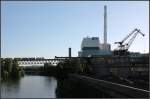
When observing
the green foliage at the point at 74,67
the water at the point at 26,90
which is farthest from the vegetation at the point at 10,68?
the water at the point at 26,90

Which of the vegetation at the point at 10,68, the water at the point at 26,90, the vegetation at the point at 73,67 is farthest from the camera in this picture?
the vegetation at the point at 73,67

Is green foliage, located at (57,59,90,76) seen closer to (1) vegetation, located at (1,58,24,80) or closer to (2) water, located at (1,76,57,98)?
(1) vegetation, located at (1,58,24,80)

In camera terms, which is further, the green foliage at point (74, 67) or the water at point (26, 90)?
the green foliage at point (74, 67)

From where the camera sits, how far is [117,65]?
6812cm

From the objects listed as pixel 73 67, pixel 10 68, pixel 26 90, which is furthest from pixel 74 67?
pixel 26 90

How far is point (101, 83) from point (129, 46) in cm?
4692

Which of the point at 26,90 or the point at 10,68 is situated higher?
the point at 10,68

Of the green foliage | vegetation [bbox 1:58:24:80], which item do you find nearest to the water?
vegetation [bbox 1:58:24:80]

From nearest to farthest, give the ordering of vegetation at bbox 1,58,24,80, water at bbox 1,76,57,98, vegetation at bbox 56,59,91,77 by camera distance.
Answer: water at bbox 1,76,57,98
vegetation at bbox 1,58,24,80
vegetation at bbox 56,59,91,77

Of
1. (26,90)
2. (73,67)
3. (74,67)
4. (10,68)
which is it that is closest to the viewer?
(26,90)

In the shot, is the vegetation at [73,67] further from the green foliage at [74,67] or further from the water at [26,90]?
the water at [26,90]

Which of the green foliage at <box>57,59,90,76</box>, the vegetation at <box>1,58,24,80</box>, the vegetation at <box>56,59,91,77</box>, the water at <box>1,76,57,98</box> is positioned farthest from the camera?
the green foliage at <box>57,59,90,76</box>

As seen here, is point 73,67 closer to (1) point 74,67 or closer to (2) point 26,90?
(1) point 74,67

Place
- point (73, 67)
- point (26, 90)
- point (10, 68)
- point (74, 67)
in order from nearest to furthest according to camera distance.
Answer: point (26, 90) → point (10, 68) → point (74, 67) → point (73, 67)
